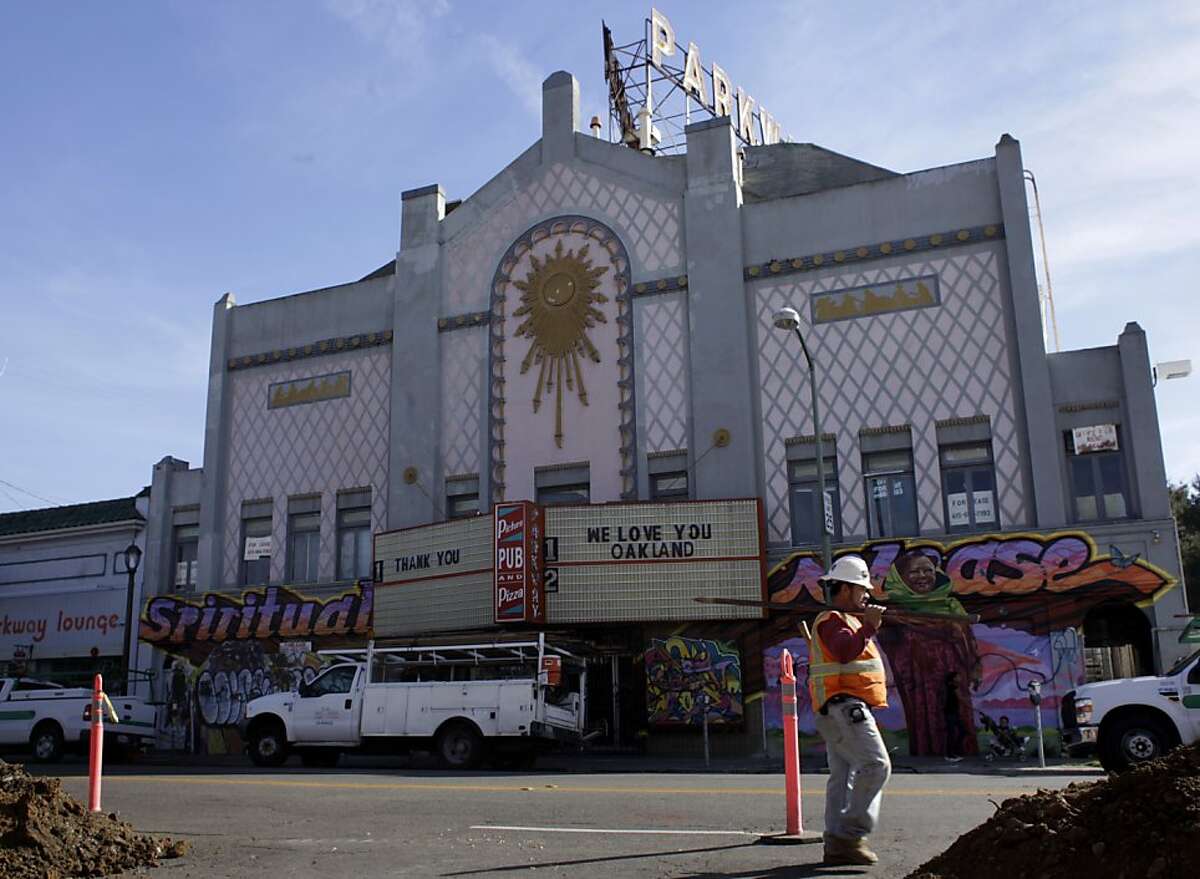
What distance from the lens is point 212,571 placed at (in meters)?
31.3

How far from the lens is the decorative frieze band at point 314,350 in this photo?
30.5m

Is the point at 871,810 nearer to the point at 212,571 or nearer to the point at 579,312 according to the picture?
the point at 579,312

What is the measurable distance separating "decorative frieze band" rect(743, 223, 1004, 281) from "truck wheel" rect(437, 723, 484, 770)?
1190 centimetres

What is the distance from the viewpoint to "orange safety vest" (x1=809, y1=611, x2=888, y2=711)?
7.49 m

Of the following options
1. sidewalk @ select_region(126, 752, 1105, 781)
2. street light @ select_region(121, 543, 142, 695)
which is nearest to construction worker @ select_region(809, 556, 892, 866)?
sidewalk @ select_region(126, 752, 1105, 781)

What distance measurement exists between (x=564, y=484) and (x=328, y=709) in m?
8.11

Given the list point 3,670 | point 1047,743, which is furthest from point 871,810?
point 3,670

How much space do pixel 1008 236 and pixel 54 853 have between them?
21.4 metres

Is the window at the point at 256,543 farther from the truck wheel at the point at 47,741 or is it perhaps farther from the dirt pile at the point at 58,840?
the dirt pile at the point at 58,840

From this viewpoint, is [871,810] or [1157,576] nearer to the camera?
[871,810]

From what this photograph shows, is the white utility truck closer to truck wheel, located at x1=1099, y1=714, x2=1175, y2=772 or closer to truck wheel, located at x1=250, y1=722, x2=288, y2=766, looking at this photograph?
truck wheel, located at x1=250, y1=722, x2=288, y2=766

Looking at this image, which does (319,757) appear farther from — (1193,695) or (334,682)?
(1193,695)

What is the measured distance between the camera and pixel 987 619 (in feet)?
75.3

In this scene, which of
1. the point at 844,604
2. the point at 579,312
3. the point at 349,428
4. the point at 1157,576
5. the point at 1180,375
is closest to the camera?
the point at 844,604
